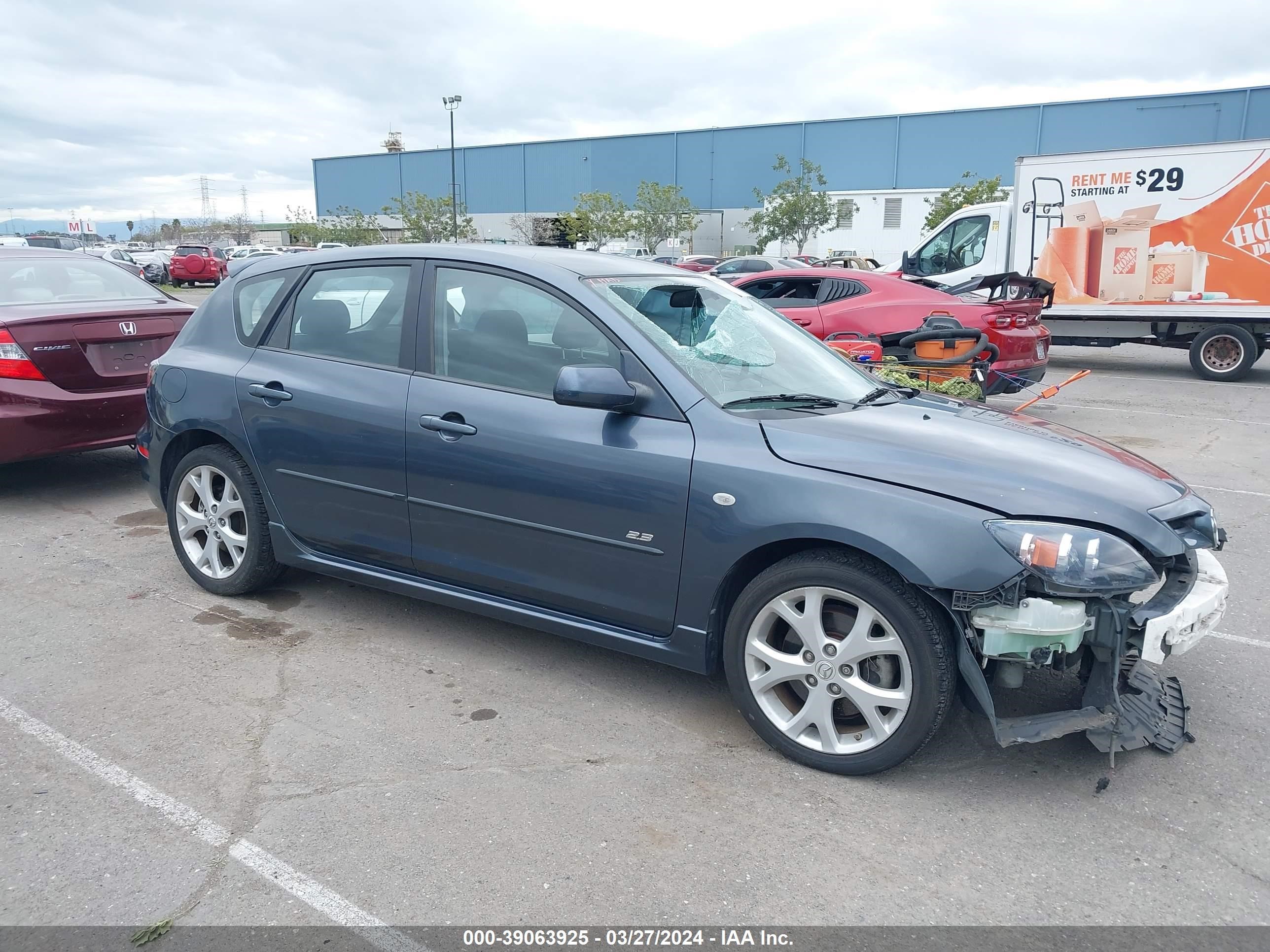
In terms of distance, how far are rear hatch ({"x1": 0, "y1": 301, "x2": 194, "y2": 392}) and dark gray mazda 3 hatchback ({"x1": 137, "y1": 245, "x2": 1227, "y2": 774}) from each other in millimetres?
2069

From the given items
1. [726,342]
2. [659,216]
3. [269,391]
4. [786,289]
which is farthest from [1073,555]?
[659,216]

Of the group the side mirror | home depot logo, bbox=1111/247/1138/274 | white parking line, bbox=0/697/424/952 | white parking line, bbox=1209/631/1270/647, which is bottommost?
white parking line, bbox=0/697/424/952

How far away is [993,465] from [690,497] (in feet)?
3.26

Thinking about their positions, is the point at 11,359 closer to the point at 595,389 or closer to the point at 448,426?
the point at 448,426

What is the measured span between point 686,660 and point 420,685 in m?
1.14

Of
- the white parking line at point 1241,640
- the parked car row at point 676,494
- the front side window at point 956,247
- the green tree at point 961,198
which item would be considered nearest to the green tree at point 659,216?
the green tree at point 961,198

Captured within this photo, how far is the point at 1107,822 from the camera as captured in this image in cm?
297

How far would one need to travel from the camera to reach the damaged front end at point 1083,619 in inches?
113

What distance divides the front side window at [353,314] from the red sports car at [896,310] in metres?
5.88

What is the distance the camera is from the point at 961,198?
3944 cm

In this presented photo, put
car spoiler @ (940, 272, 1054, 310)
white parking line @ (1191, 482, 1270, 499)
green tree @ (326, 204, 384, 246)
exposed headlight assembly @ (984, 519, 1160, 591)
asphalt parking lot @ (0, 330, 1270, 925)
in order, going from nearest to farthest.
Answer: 1. asphalt parking lot @ (0, 330, 1270, 925)
2. exposed headlight assembly @ (984, 519, 1160, 591)
3. white parking line @ (1191, 482, 1270, 499)
4. car spoiler @ (940, 272, 1054, 310)
5. green tree @ (326, 204, 384, 246)

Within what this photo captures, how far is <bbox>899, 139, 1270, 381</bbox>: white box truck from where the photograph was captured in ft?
43.1

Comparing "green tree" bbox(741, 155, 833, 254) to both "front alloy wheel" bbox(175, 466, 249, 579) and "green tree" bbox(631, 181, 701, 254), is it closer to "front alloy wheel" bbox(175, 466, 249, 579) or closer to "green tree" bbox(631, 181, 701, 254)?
"green tree" bbox(631, 181, 701, 254)

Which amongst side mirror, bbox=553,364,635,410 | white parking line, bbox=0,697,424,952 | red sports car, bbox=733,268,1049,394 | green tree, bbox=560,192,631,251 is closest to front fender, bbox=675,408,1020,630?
side mirror, bbox=553,364,635,410
